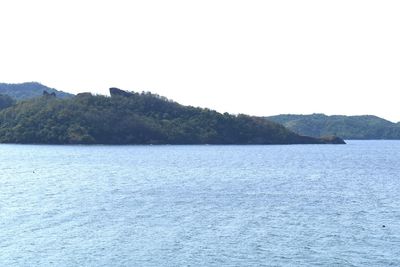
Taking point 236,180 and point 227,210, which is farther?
point 236,180

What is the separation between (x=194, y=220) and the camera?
6569cm

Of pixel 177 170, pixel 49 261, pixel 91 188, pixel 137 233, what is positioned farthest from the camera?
pixel 177 170

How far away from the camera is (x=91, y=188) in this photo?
95688 mm

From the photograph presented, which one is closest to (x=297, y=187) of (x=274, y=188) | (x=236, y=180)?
(x=274, y=188)

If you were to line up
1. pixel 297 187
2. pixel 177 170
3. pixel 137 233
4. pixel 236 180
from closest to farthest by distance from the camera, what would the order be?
pixel 137 233
pixel 297 187
pixel 236 180
pixel 177 170

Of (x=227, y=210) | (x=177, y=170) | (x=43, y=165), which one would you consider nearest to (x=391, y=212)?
(x=227, y=210)

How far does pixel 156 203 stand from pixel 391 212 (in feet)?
98.4

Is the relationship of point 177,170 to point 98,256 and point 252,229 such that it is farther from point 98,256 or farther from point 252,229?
point 98,256

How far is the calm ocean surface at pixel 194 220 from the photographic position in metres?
49.9

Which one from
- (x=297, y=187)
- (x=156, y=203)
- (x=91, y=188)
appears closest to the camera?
(x=156, y=203)

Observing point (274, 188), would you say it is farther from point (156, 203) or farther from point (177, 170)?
point (177, 170)

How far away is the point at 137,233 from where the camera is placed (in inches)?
2291

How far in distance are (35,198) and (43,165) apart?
59656 mm

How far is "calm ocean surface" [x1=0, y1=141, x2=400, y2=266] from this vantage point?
4994cm
